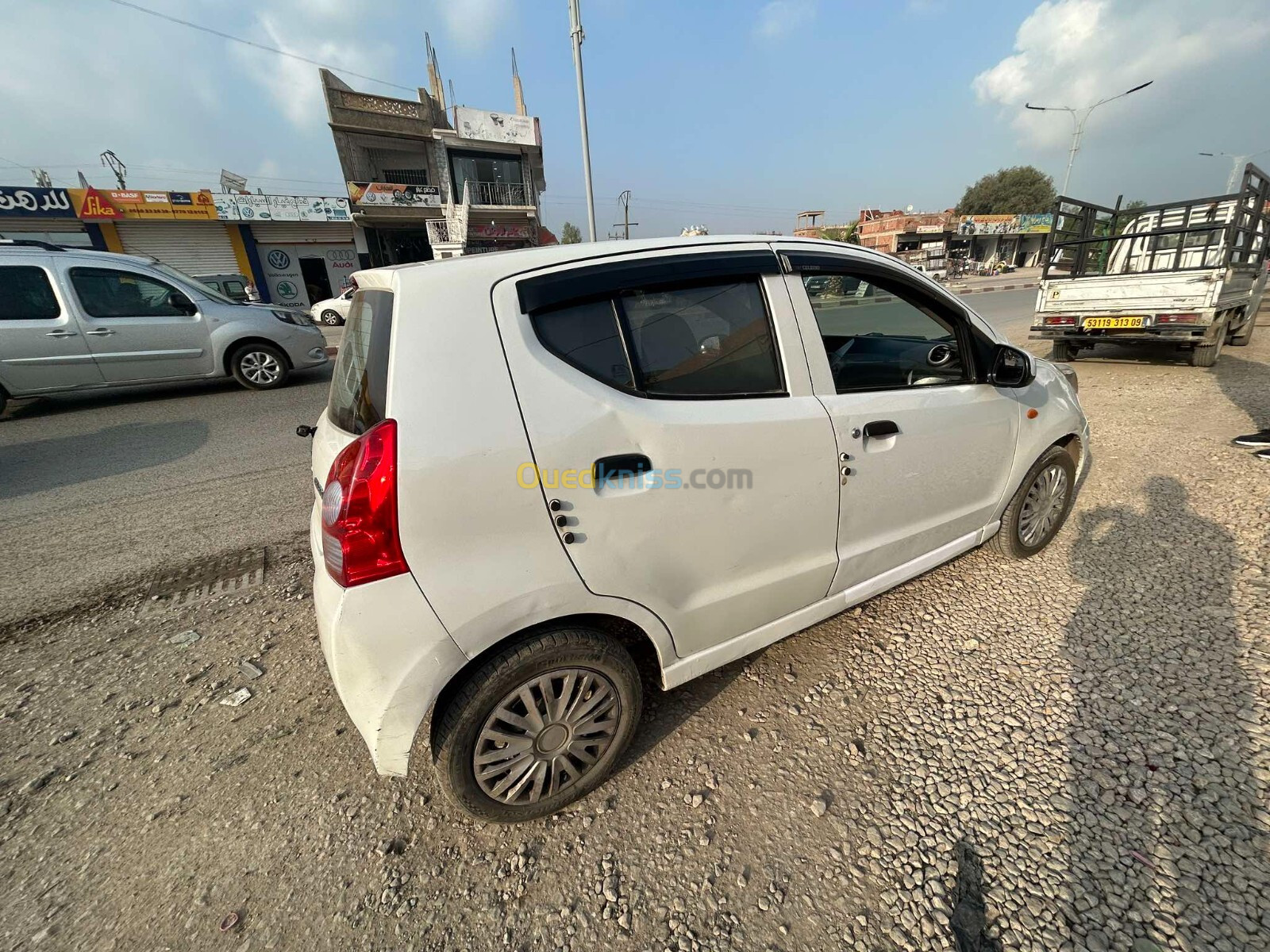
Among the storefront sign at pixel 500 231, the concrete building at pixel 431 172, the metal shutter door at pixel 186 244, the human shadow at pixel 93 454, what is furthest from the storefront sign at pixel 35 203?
the human shadow at pixel 93 454

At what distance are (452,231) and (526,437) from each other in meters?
25.9

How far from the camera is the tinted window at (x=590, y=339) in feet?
4.92

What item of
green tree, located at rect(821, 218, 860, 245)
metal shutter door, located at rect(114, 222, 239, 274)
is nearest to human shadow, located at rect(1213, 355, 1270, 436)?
metal shutter door, located at rect(114, 222, 239, 274)

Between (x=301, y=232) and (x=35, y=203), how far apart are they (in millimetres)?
8507

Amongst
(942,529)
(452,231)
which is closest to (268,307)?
(942,529)

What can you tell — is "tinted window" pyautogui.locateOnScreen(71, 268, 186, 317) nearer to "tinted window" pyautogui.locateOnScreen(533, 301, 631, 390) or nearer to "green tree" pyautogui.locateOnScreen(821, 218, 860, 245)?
"tinted window" pyautogui.locateOnScreen(533, 301, 631, 390)

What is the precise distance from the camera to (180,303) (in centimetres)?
653

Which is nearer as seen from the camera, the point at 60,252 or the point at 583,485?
the point at 583,485

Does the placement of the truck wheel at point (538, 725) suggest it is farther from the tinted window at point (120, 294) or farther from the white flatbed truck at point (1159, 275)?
the white flatbed truck at point (1159, 275)

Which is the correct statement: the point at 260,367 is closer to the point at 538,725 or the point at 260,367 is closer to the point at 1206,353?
the point at 538,725

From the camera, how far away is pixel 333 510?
135cm

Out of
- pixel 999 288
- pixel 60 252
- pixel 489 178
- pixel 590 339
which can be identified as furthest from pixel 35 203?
pixel 999 288

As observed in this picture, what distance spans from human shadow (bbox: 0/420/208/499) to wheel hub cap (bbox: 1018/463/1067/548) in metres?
6.95

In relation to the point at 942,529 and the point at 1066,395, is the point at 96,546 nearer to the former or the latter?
the point at 942,529
